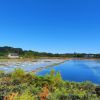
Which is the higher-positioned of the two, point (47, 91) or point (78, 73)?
point (47, 91)

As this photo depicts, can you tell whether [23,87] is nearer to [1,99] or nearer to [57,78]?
[1,99]

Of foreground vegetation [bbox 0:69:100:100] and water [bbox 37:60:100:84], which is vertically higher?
foreground vegetation [bbox 0:69:100:100]

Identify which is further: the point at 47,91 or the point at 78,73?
the point at 78,73

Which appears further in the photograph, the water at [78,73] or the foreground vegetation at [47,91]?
the water at [78,73]

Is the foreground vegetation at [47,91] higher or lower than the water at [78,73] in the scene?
higher

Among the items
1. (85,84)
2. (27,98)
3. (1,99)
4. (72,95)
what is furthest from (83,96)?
(85,84)

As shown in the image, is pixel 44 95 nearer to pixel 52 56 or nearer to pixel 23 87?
pixel 23 87

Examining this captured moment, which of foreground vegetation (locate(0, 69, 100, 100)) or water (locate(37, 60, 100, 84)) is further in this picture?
water (locate(37, 60, 100, 84))

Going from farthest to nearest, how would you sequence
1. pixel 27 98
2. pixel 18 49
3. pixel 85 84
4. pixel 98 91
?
pixel 18 49 → pixel 85 84 → pixel 98 91 → pixel 27 98

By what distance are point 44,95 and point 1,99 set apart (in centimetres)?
125

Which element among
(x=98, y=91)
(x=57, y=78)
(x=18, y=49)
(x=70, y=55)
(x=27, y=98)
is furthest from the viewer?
(x=70, y=55)

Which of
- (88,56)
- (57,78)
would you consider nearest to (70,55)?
(88,56)

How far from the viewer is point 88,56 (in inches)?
6757

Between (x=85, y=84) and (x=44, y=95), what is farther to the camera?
(x=85, y=84)
